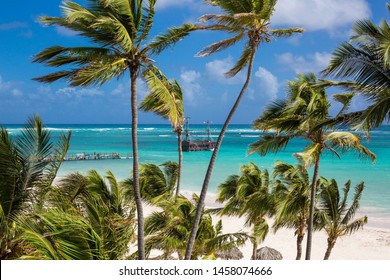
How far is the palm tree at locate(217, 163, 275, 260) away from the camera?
520 inches

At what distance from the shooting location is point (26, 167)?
22.4 ft

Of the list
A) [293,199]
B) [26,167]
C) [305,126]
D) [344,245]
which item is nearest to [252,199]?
[293,199]

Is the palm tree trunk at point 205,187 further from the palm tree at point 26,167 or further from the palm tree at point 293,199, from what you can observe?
the palm tree at point 26,167

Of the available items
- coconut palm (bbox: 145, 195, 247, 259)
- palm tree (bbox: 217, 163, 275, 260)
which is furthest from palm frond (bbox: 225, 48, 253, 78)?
palm tree (bbox: 217, 163, 275, 260)

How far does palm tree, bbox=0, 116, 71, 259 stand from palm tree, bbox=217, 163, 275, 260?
23.5 ft

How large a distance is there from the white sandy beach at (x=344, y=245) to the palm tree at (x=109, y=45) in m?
10.9

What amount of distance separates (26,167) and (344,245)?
56.0ft

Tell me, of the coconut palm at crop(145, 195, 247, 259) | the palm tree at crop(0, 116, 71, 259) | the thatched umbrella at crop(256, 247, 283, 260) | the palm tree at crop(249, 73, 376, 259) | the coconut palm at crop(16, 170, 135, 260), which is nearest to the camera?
the coconut palm at crop(16, 170, 135, 260)

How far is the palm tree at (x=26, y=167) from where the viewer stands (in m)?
6.59

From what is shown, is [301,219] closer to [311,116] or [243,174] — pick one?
[243,174]

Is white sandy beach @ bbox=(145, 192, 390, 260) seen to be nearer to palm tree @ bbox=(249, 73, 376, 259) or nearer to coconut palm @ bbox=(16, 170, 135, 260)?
palm tree @ bbox=(249, 73, 376, 259)

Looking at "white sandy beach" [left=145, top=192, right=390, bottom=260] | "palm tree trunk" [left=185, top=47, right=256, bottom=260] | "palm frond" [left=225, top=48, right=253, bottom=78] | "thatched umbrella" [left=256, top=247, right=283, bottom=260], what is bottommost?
"white sandy beach" [left=145, top=192, right=390, bottom=260]
